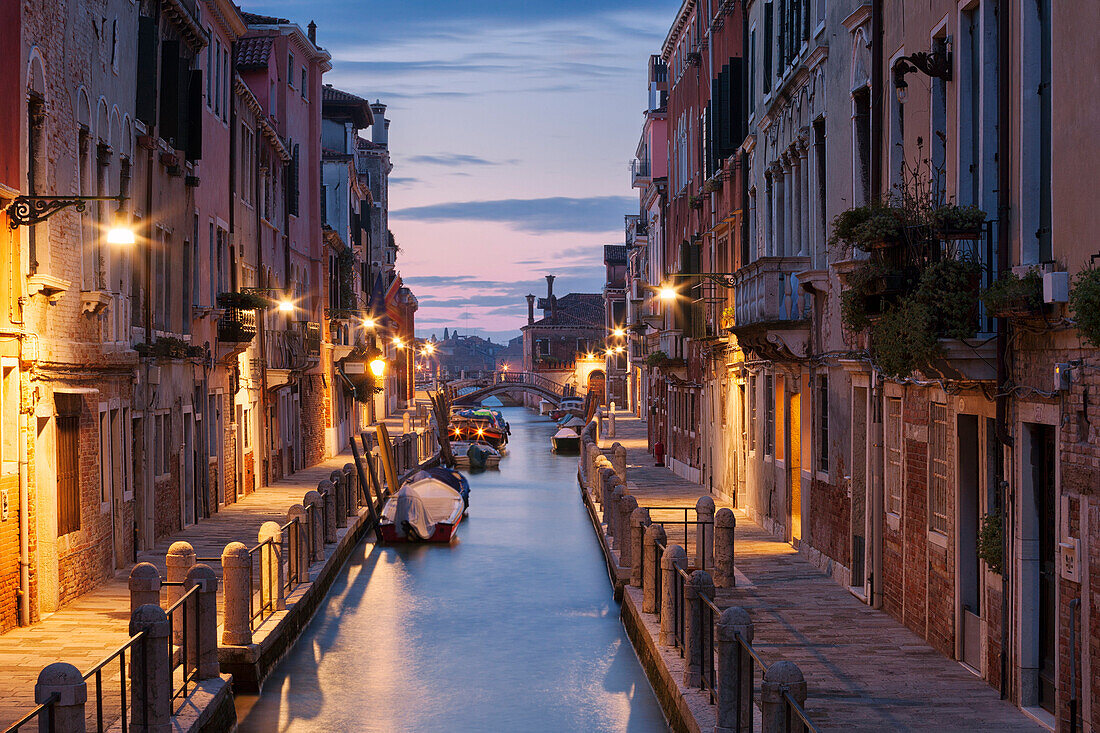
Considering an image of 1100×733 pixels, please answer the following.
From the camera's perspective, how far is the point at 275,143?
99.4 feet

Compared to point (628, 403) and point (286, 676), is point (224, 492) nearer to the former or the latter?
point (286, 676)

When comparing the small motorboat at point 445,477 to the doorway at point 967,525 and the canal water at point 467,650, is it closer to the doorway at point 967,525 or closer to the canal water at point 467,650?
the canal water at point 467,650

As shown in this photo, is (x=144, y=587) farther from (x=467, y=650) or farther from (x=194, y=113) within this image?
(x=194, y=113)

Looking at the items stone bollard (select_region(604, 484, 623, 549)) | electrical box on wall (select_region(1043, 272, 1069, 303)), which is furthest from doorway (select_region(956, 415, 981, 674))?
stone bollard (select_region(604, 484, 623, 549))

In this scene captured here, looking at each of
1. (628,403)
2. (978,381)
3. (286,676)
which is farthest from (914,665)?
(628,403)

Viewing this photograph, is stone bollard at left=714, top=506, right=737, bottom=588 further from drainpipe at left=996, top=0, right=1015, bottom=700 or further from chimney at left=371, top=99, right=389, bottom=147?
chimney at left=371, top=99, right=389, bottom=147

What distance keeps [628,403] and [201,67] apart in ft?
184

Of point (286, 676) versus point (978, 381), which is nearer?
point (978, 381)

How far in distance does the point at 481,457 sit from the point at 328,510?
84.7 feet

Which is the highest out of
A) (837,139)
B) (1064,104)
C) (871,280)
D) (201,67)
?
(201,67)

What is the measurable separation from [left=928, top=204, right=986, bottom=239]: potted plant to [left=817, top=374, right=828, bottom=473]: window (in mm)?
A: 7072

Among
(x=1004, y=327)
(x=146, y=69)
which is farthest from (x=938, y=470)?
(x=146, y=69)

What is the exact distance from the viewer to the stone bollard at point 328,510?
20.6 metres

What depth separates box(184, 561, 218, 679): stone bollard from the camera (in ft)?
34.8
